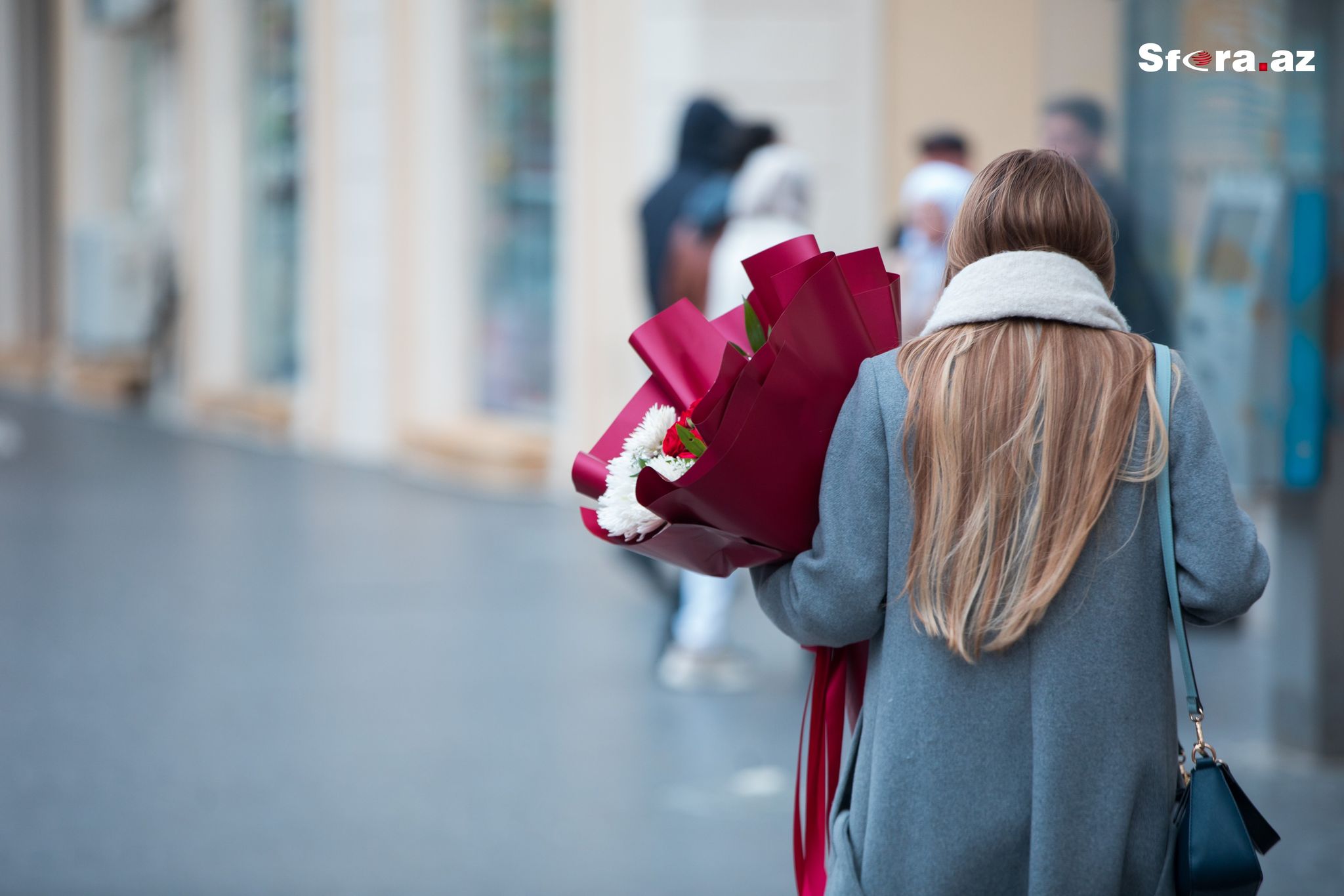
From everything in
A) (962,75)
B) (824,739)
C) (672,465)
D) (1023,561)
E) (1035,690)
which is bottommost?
(824,739)

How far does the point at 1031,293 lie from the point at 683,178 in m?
5.06

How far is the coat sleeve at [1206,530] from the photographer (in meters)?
2.14

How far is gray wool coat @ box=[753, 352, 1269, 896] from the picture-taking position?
2.17 metres

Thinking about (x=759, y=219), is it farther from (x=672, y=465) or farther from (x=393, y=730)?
(x=672, y=465)

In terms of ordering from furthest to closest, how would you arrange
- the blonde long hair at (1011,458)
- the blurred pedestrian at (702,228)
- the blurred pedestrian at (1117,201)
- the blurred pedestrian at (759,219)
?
the blurred pedestrian at (702,228) → the blurred pedestrian at (759,219) → the blurred pedestrian at (1117,201) → the blonde long hair at (1011,458)

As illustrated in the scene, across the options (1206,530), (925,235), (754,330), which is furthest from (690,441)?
(925,235)

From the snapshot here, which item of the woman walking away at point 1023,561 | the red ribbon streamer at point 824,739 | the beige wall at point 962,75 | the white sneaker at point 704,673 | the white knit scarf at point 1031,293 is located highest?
the beige wall at point 962,75

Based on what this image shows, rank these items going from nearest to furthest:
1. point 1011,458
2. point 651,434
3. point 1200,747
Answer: point 1011,458
point 1200,747
point 651,434

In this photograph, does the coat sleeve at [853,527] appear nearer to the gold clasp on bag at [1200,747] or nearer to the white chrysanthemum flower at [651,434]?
the white chrysanthemum flower at [651,434]

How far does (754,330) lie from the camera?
242 cm

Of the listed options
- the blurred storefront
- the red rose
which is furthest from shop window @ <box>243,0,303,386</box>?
the red rose

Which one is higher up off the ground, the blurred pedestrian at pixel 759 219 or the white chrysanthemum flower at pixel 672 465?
the blurred pedestrian at pixel 759 219

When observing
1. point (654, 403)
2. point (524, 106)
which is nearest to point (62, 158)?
point (524, 106)

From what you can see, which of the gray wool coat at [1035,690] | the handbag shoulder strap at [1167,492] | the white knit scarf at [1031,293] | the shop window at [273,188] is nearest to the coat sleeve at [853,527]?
the gray wool coat at [1035,690]
